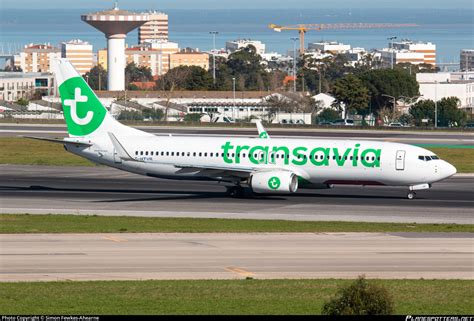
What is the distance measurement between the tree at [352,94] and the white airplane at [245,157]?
322 ft

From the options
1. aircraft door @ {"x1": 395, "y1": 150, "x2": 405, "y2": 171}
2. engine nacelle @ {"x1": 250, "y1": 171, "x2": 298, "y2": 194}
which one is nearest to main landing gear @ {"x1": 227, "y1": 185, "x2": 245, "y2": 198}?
engine nacelle @ {"x1": 250, "y1": 171, "x2": 298, "y2": 194}

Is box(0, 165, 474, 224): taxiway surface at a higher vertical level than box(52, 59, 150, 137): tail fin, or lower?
lower

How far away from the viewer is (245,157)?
60.2m

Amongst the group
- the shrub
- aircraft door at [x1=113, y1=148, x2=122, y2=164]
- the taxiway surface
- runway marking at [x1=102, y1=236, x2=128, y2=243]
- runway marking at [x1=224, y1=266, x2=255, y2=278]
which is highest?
aircraft door at [x1=113, y1=148, x2=122, y2=164]

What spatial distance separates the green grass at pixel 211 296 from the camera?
2870cm

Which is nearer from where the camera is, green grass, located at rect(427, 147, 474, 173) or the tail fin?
the tail fin

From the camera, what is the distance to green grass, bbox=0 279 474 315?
28703 millimetres

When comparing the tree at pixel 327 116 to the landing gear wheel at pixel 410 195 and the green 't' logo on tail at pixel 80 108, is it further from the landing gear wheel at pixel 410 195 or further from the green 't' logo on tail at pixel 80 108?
the landing gear wheel at pixel 410 195

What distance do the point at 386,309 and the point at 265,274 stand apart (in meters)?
11.3

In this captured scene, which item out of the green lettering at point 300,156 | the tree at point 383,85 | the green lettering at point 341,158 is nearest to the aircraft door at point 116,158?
the green lettering at point 300,156

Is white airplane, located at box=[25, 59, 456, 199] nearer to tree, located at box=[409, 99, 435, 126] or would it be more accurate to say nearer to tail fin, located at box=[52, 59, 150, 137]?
tail fin, located at box=[52, 59, 150, 137]

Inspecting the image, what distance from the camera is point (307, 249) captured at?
4053cm

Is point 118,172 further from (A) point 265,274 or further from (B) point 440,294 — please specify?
(B) point 440,294

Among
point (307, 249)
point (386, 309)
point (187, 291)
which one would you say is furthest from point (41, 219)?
point (386, 309)
